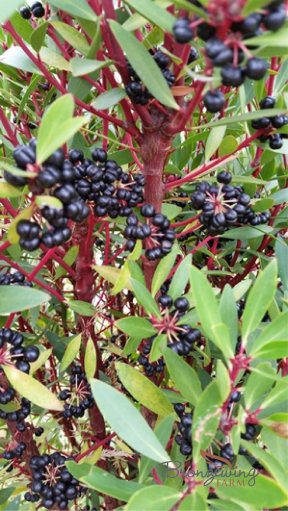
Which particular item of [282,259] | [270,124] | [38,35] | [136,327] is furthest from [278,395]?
A: [38,35]

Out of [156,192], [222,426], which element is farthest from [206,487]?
[156,192]

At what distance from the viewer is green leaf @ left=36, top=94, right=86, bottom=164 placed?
0.47 m

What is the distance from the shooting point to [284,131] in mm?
771

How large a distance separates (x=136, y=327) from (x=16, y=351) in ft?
0.75

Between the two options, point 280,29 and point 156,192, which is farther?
point 156,192

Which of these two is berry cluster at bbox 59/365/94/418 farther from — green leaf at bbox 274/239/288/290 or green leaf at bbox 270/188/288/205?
green leaf at bbox 270/188/288/205

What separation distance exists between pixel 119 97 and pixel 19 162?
0.24m

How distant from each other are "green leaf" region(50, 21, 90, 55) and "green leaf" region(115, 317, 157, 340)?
18.9 inches

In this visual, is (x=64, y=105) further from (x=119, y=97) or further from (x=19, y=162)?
(x=119, y=97)

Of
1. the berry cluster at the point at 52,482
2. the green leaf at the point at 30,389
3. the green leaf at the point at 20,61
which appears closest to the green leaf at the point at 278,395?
the green leaf at the point at 30,389

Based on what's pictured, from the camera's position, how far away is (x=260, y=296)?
613 mm

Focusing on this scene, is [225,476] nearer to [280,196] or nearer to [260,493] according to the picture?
[260,493]

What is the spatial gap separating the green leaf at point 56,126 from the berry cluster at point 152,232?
299 millimetres

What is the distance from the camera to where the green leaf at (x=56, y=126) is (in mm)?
473
